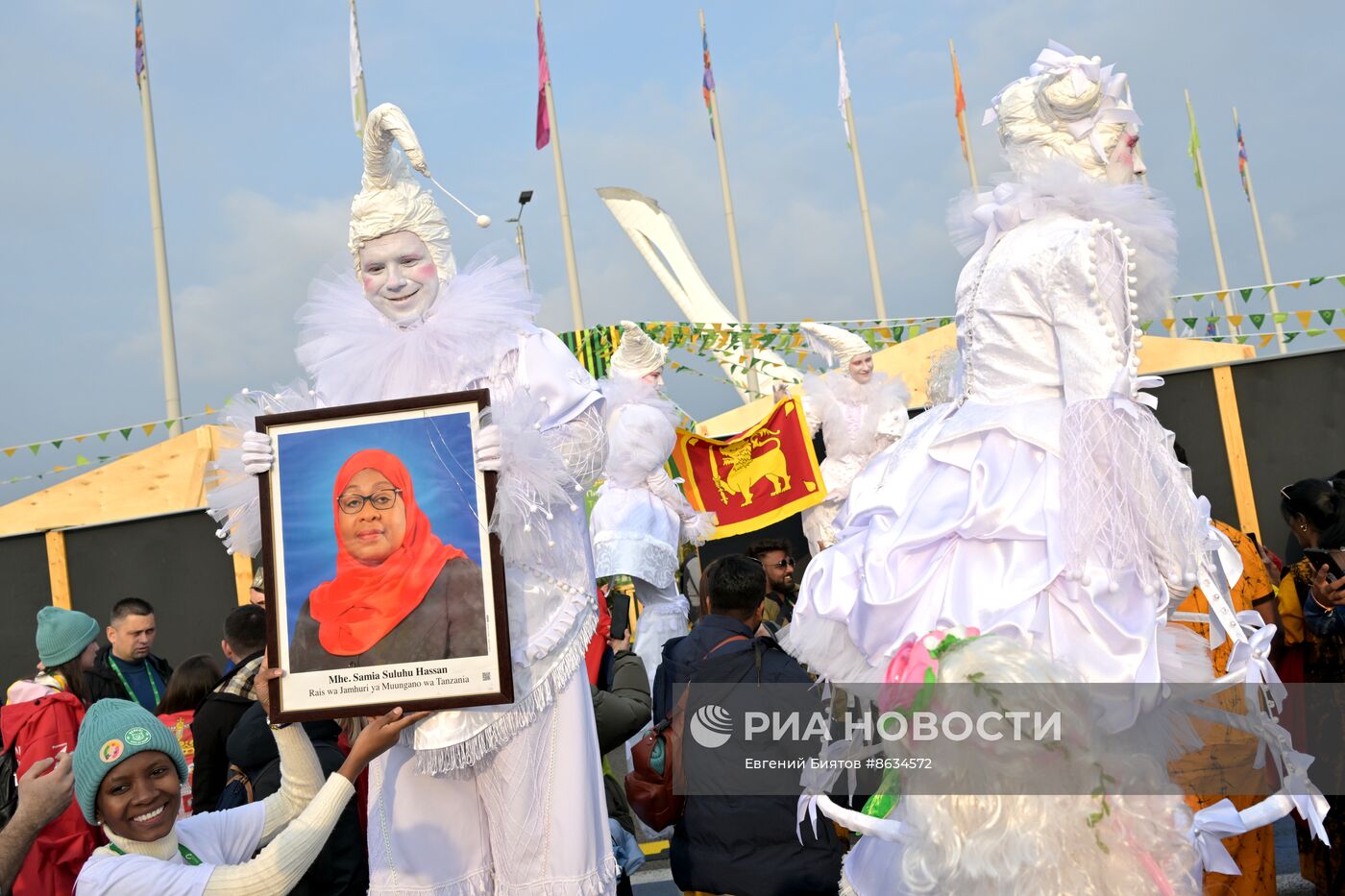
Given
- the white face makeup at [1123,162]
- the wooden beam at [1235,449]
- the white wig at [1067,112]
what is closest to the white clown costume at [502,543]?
the white wig at [1067,112]

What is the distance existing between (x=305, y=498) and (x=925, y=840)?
1748 millimetres

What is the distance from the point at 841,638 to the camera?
3400mm

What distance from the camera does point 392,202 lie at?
371cm

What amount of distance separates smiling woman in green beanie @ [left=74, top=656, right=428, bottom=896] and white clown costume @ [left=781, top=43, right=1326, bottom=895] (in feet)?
3.74

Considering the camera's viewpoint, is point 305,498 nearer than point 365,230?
Yes

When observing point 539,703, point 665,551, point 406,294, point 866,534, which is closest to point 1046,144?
point 866,534

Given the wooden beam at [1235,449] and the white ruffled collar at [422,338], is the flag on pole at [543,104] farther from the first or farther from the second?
the white ruffled collar at [422,338]

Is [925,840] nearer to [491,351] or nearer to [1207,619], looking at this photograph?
[1207,619]

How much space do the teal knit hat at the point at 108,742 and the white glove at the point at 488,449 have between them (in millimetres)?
975

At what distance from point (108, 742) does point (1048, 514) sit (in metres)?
2.31

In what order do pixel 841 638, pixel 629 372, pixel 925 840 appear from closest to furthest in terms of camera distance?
pixel 925 840 → pixel 841 638 → pixel 629 372

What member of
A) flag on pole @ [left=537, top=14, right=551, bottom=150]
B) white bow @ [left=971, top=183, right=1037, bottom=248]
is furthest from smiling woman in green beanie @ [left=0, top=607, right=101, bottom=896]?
flag on pole @ [left=537, top=14, right=551, bottom=150]

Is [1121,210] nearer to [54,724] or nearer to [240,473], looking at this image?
[240,473]

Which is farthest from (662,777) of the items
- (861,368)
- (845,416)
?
(861,368)
